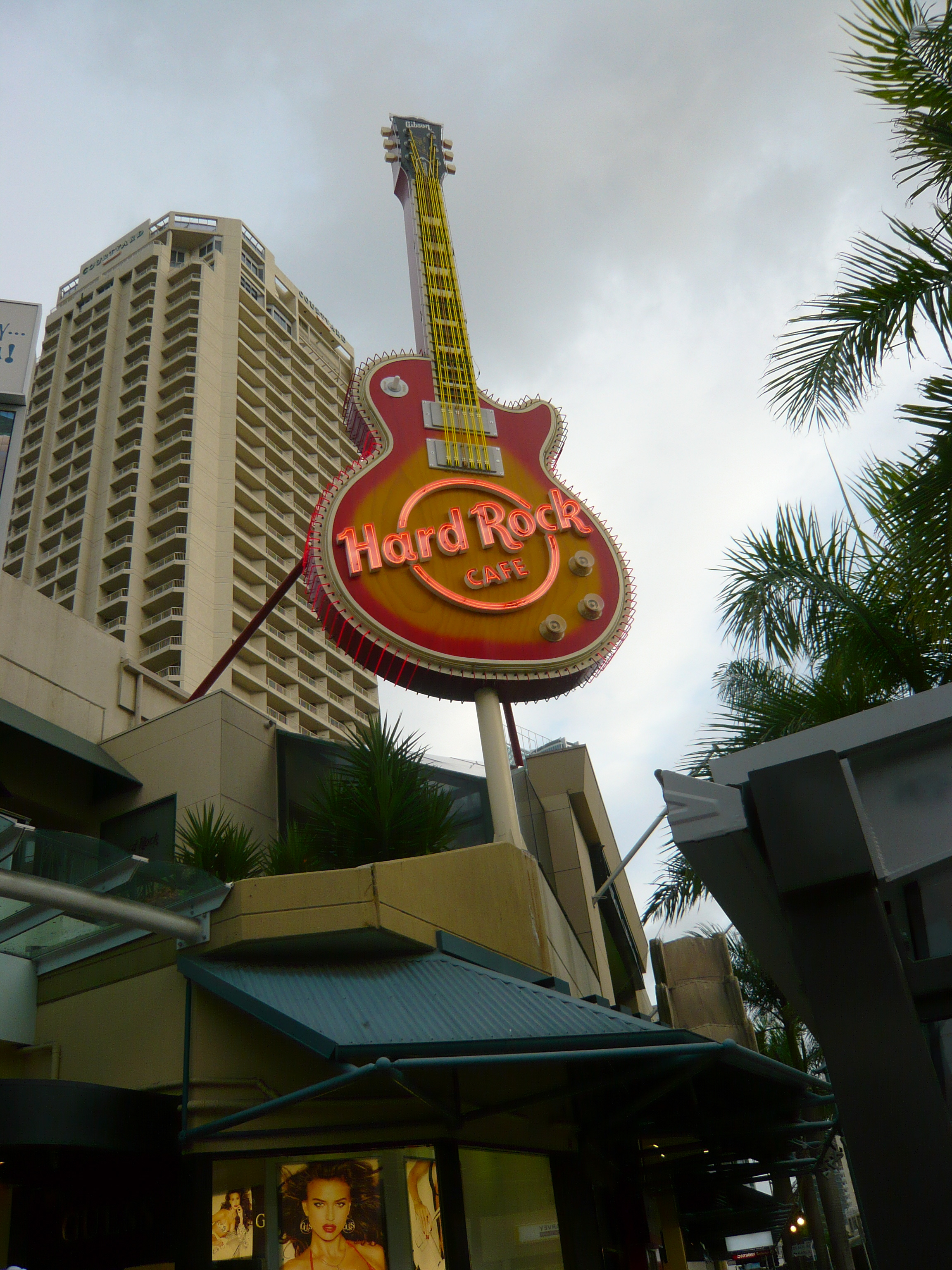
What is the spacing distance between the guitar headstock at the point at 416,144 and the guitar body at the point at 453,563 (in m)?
6.20

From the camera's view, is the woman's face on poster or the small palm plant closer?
the woman's face on poster

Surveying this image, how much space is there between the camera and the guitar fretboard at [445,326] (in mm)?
17531

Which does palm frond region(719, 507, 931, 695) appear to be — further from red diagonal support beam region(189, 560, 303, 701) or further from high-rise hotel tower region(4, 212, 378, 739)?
high-rise hotel tower region(4, 212, 378, 739)

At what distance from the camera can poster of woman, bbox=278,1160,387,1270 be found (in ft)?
28.8

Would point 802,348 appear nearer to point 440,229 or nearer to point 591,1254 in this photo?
point 591,1254

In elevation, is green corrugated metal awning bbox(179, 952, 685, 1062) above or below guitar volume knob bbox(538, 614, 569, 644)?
below

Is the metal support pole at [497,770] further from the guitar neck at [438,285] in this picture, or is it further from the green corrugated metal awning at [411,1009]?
the guitar neck at [438,285]

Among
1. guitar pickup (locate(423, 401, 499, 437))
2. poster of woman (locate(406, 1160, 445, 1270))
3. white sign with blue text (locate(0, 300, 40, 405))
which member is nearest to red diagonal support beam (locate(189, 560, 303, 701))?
guitar pickup (locate(423, 401, 499, 437))

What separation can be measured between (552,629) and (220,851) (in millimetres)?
6195

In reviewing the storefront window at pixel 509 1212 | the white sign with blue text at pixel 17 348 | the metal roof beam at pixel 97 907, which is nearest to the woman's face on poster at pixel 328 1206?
the storefront window at pixel 509 1212

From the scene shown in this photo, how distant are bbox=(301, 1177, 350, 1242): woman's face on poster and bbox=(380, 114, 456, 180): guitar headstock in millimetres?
19262

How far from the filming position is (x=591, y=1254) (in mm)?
10539

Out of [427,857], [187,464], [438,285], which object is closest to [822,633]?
[427,857]

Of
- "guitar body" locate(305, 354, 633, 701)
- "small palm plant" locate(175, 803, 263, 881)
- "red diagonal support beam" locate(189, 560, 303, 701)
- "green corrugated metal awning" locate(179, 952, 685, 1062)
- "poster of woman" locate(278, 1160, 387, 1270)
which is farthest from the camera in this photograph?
"red diagonal support beam" locate(189, 560, 303, 701)
